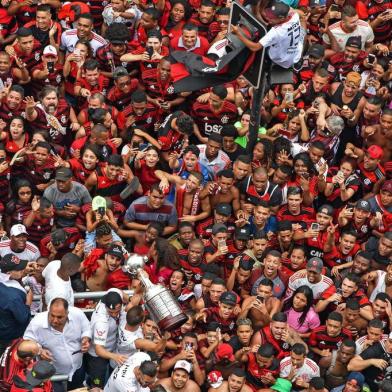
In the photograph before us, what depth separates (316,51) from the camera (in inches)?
703

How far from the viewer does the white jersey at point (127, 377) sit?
14.1 m

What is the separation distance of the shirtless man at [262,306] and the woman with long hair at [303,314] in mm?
177

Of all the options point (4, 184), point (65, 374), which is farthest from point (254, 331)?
point (4, 184)

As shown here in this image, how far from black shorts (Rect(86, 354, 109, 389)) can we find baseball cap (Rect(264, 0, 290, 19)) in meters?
3.74

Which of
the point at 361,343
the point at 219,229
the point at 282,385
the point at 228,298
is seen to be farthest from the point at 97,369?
the point at 361,343

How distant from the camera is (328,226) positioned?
640 inches

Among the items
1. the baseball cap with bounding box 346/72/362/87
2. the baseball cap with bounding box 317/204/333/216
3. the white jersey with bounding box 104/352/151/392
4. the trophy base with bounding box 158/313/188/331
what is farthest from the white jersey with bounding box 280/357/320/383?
the baseball cap with bounding box 346/72/362/87

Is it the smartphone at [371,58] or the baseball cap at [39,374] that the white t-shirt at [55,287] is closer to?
the baseball cap at [39,374]

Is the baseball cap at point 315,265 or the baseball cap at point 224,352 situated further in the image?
the baseball cap at point 315,265

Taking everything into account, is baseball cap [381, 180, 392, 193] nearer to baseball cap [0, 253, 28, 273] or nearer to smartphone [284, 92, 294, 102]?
smartphone [284, 92, 294, 102]

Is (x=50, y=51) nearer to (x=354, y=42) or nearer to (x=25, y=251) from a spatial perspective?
(x=25, y=251)

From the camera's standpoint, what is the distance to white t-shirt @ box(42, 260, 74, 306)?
578 inches

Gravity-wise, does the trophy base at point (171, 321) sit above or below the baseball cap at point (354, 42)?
below

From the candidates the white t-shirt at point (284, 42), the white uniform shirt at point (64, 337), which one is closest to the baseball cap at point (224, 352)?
the white uniform shirt at point (64, 337)
